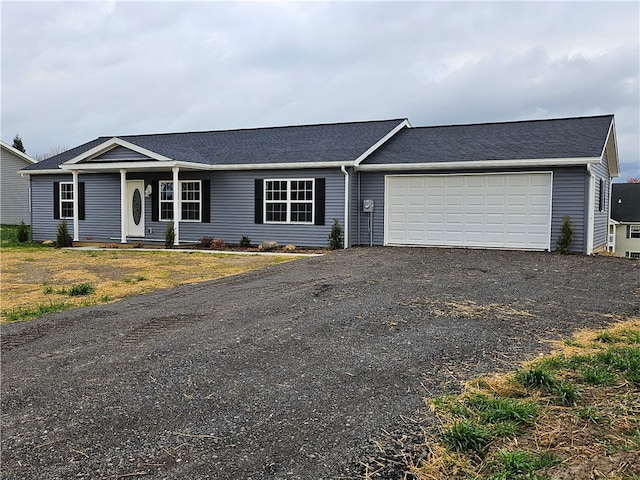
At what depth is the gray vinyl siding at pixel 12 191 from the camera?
27.7 metres

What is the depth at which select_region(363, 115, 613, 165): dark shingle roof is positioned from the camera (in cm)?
1391

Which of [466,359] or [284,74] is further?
[284,74]

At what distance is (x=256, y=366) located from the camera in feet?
15.0

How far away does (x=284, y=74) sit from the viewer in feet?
85.3

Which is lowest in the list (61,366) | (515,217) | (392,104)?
(61,366)

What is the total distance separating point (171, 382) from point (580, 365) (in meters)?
3.24

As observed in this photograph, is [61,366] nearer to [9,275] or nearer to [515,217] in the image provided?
[9,275]

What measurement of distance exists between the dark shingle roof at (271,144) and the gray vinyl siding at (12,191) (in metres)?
8.68

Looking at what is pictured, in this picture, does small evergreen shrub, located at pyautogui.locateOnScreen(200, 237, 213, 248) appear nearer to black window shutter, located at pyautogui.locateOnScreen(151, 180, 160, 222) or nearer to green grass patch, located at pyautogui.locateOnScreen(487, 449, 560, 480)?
black window shutter, located at pyautogui.locateOnScreen(151, 180, 160, 222)

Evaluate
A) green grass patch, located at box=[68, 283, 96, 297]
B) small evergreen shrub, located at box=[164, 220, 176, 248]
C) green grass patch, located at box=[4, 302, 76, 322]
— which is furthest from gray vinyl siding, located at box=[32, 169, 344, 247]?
green grass patch, located at box=[4, 302, 76, 322]

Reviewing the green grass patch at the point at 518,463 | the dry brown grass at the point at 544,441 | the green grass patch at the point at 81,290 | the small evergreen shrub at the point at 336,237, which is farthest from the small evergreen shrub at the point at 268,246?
the green grass patch at the point at 518,463

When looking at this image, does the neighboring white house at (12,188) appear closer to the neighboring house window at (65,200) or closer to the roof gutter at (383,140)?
the neighboring house window at (65,200)

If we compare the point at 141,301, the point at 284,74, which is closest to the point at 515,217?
the point at 141,301

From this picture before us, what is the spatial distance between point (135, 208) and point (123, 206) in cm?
105
